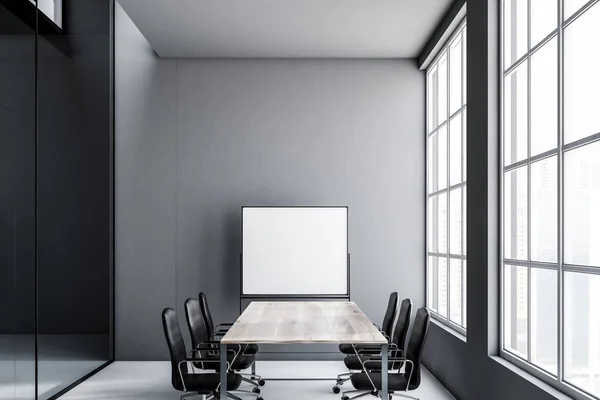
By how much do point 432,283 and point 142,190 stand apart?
12.1ft

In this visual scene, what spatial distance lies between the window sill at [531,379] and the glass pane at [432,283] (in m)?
2.39

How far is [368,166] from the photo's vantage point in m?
7.41

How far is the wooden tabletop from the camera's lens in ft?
13.3

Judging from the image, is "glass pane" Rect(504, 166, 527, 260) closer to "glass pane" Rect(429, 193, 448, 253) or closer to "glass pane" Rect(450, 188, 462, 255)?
"glass pane" Rect(450, 188, 462, 255)

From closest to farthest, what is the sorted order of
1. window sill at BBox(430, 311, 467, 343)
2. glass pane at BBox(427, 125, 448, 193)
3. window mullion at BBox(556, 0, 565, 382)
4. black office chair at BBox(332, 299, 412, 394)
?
window mullion at BBox(556, 0, 565, 382), black office chair at BBox(332, 299, 412, 394), window sill at BBox(430, 311, 467, 343), glass pane at BBox(427, 125, 448, 193)

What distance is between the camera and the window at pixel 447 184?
5.72m

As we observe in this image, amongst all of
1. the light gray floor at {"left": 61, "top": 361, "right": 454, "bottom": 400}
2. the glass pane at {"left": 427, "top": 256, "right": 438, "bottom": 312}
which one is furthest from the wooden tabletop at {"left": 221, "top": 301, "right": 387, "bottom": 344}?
the glass pane at {"left": 427, "top": 256, "right": 438, "bottom": 312}

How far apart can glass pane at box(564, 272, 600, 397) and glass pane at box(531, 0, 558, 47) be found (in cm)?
155

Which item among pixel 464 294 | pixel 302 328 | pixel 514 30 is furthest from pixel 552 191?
pixel 464 294

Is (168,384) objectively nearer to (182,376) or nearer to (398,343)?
(182,376)

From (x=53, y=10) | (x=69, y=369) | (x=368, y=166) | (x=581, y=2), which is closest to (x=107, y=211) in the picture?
(x=69, y=369)

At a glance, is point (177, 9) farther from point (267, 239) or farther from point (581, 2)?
point (581, 2)

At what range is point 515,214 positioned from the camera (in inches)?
170

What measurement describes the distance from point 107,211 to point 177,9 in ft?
8.59
